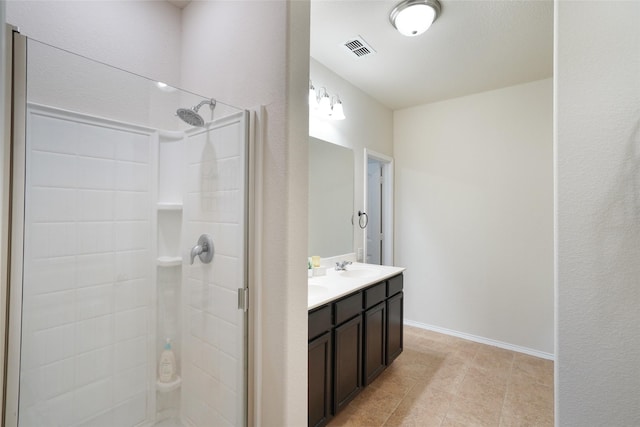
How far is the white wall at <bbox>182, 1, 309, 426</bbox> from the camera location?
1312 mm

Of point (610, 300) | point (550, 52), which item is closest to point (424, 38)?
point (550, 52)

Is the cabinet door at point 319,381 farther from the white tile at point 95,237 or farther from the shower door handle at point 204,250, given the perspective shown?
the white tile at point 95,237

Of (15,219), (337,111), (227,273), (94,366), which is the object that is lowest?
(94,366)

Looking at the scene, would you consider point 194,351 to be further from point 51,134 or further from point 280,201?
point 51,134

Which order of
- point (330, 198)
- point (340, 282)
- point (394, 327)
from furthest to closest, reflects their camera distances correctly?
1. point (330, 198)
2. point (394, 327)
3. point (340, 282)

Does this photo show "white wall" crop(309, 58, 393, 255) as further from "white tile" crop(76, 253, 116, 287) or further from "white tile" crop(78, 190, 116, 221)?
"white tile" crop(76, 253, 116, 287)

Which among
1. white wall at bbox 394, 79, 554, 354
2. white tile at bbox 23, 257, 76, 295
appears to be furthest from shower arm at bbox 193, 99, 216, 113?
white wall at bbox 394, 79, 554, 354

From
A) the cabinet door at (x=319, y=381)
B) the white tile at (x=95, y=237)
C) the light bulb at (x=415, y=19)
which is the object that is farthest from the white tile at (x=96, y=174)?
the light bulb at (x=415, y=19)

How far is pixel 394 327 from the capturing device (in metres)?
2.67

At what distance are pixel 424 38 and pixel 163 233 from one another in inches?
86.3

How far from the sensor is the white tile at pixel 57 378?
1.14m

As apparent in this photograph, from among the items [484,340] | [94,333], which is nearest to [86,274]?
[94,333]

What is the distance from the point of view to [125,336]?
1367mm

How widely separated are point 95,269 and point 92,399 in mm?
548
